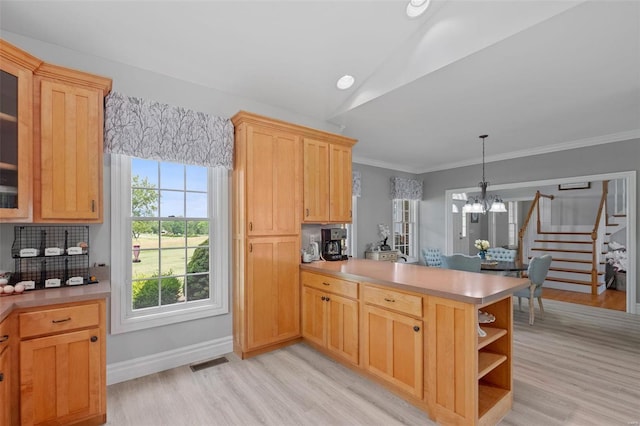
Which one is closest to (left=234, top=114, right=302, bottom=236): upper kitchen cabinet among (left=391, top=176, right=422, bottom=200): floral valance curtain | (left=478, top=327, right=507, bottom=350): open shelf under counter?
(left=478, top=327, right=507, bottom=350): open shelf under counter

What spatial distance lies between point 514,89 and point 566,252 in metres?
5.38

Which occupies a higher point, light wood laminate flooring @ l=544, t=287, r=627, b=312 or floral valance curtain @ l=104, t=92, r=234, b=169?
floral valance curtain @ l=104, t=92, r=234, b=169

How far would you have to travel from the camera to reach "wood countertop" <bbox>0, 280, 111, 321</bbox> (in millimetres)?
1752

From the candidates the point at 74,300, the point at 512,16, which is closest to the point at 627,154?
the point at 512,16

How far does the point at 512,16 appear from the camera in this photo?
7.54 feet


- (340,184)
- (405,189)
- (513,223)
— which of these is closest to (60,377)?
(340,184)

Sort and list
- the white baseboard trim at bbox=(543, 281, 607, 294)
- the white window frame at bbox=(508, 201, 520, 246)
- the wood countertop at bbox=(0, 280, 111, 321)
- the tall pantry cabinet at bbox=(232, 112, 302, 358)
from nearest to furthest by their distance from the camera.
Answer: the wood countertop at bbox=(0, 280, 111, 321), the tall pantry cabinet at bbox=(232, 112, 302, 358), the white baseboard trim at bbox=(543, 281, 607, 294), the white window frame at bbox=(508, 201, 520, 246)

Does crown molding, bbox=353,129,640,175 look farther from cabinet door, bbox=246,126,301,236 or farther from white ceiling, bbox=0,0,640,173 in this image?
cabinet door, bbox=246,126,301,236

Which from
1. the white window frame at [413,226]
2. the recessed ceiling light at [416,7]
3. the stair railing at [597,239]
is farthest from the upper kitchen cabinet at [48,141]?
the stair railing at [597,239]

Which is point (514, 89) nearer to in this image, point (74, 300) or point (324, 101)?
point (324, 101)

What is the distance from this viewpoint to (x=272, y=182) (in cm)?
321

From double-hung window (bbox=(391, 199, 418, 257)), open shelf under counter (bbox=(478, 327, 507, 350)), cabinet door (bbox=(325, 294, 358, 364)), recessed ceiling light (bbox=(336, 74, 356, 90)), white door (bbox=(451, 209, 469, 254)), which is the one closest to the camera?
open shelf under counter (bbox=(478, 327, 507, 350))

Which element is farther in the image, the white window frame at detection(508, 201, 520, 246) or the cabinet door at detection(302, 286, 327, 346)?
the white window frame at detection(508, 201, 520, 246)

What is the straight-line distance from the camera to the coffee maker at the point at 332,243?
3709 millimetres
